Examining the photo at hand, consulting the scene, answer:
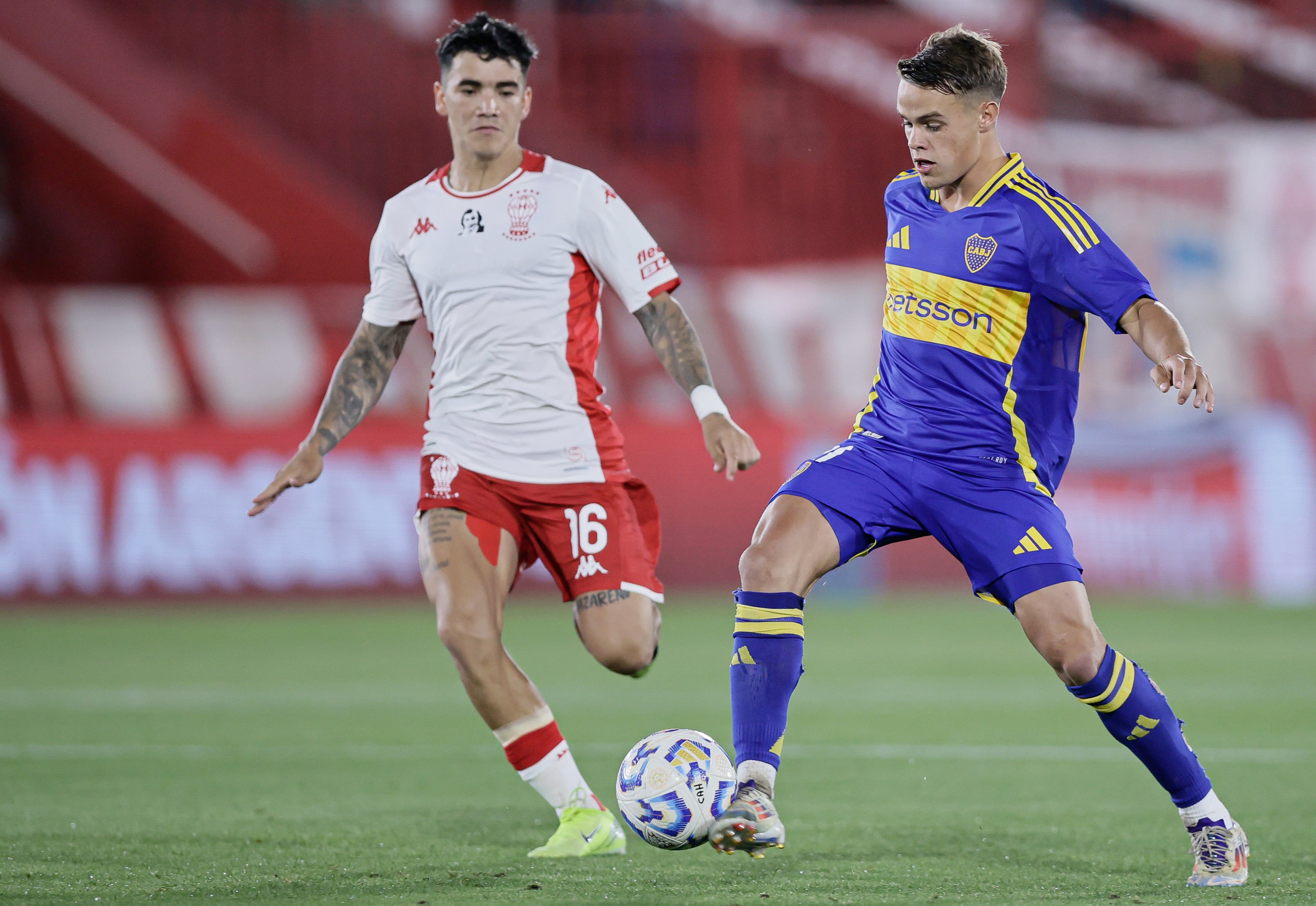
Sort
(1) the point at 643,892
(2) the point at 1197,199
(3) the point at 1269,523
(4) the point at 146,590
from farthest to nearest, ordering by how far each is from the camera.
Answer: (2) the point at 1197,199
(3) the point at 1269,523
(4) the point at 146,590
(1) the point at 643,892

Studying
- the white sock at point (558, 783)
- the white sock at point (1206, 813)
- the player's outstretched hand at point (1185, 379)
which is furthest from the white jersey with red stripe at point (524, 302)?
the white sock at point (1206, 813)

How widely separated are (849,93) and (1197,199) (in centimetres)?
470

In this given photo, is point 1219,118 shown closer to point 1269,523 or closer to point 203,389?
point 1269,523

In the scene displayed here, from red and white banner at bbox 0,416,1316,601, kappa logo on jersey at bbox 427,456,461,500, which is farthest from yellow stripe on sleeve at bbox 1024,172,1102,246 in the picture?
red and white banner at bbox 0,416,1316,601

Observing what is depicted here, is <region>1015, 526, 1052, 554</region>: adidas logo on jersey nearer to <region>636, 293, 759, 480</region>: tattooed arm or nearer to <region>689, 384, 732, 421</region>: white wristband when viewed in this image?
<region>636, 293, 759, 480</region>: tattooed arm

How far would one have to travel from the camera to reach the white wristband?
4719mm

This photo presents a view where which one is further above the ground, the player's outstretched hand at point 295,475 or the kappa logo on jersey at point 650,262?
the kappa logo on jersey at point 650,262

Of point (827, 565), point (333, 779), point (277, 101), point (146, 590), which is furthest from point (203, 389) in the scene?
point (827, 565)

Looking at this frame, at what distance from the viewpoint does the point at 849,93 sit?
2045 centimetres

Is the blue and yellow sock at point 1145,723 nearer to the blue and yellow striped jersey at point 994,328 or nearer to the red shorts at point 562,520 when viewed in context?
the blue and yellow striped jersey at point 994,328

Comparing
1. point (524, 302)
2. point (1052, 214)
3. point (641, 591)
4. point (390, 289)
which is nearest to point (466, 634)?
point (641, 591)

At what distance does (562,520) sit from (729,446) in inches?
30.0

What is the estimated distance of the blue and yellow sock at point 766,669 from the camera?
4492 millimetres

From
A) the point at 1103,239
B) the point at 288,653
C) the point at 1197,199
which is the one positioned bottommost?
the point at 288,653
